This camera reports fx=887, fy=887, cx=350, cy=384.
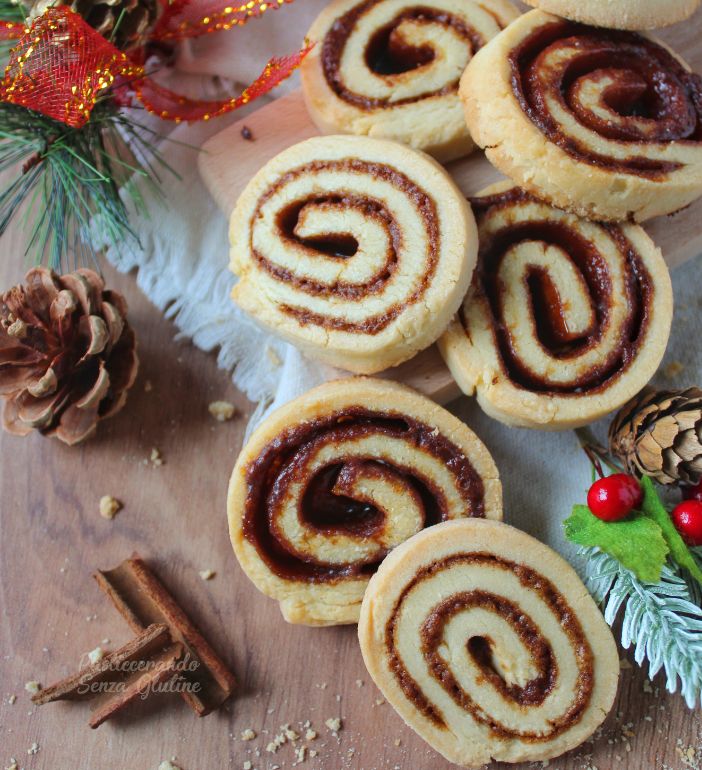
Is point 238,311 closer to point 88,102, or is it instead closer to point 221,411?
point 221,411

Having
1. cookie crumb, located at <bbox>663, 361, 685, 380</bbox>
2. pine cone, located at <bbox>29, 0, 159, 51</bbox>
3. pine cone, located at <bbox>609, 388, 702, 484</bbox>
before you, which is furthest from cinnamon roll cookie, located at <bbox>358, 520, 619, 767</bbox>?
pine cone, located at <bbox>29, 0, 159, 51</bbox>

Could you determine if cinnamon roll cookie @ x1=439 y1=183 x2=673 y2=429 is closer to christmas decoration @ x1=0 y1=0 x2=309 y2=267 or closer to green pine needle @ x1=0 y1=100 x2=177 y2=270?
christmas decoration @ x1=0 y1=0 x2=309 y2=267

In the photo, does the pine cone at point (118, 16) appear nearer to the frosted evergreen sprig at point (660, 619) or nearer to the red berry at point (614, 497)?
the red berry at point (614, 497)

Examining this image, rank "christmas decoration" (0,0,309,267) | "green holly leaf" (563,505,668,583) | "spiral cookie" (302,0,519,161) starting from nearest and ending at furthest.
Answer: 1. "green holly leaf" (563,505,668,583)
2. "christmas decoration" (0,0,309,267)
3. "spiral cookie" (302,0,519,161)

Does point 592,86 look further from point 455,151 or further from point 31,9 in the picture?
point 31,9

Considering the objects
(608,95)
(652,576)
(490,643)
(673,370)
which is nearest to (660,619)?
(652,576)

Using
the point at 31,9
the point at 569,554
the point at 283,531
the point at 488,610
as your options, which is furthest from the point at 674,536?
the point at 31,9
